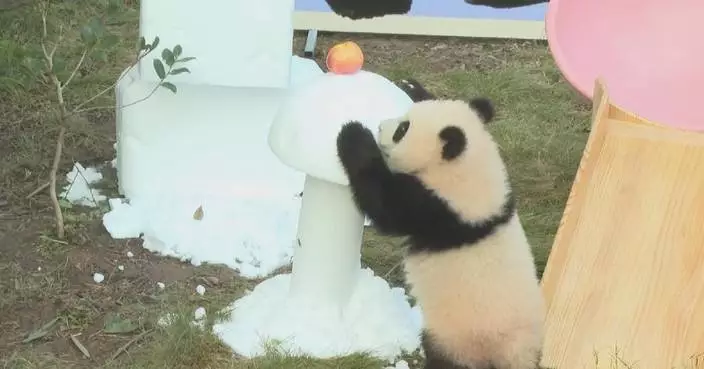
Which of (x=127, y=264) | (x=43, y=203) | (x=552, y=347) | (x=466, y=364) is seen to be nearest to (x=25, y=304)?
(x=127, y=264)

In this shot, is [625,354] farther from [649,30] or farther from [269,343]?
[649,30]

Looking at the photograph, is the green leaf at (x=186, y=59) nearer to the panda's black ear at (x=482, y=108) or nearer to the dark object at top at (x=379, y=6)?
the panda's black ear at (x=482, y=108)

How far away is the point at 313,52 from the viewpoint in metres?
3.59

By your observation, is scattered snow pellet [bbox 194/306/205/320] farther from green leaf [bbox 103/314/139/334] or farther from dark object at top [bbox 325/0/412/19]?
dark object at top [bbox 325/0/412/19]

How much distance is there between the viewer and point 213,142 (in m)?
2.51

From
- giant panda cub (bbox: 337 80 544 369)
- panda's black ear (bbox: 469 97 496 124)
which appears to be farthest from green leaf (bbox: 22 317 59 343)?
panda's black ear (bbox: 469 97 496 124)

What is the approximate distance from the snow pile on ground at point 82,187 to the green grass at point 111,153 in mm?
52

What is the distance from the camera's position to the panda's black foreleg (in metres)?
1.69

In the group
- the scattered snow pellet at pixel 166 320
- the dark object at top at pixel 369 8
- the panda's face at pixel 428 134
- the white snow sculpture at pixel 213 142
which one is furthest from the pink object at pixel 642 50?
the scattered snow pellet at pixel 166 320

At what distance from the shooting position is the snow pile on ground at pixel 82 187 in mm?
2506

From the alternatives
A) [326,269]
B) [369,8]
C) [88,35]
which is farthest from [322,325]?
[369,8]

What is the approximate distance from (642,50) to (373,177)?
1374 mm

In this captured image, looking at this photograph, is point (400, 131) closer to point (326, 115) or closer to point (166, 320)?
point (326, 115)

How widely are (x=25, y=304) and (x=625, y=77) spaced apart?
1661 mm
